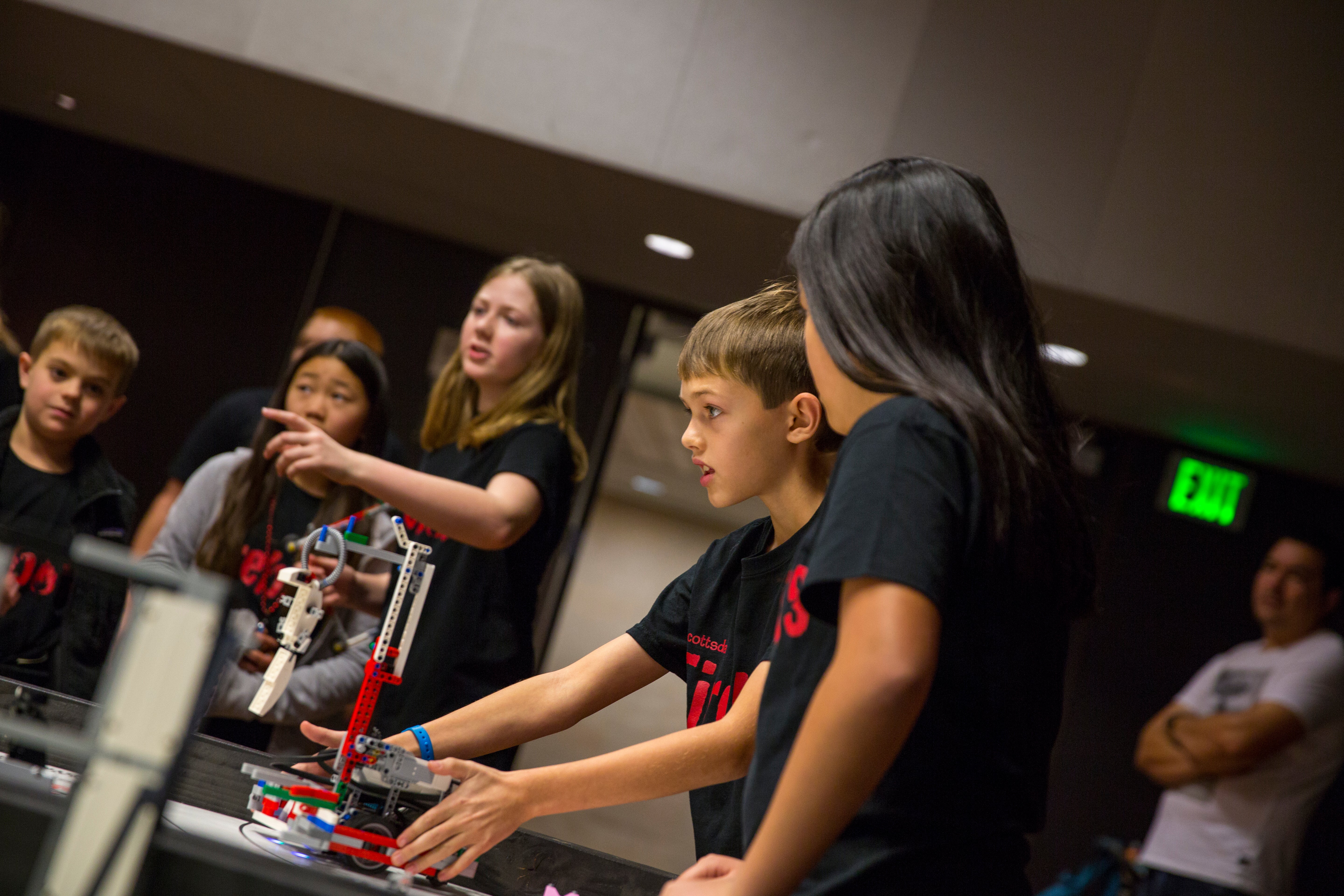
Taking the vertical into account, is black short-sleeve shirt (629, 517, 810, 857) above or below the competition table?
above

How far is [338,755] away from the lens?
1111 mm

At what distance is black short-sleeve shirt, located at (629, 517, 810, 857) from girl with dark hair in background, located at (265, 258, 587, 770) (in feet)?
1.19

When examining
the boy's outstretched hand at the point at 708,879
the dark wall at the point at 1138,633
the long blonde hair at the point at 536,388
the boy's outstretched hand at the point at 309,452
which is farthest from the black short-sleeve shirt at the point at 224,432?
the dark wall at the point at 1138,633

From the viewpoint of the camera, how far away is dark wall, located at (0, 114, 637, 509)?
3850mm

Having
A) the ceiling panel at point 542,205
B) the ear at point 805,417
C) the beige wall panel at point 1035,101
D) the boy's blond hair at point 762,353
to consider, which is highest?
the beige wall panel at point 1035,101

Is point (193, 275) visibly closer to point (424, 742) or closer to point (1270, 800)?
point (424, 742)

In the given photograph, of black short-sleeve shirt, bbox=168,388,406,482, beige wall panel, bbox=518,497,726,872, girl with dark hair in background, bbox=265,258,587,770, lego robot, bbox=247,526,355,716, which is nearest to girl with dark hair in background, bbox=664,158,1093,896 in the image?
lego robot, bbox=247,526,355,716

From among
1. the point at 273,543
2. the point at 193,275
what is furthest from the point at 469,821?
the point at 193,275

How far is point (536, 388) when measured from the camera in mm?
1988

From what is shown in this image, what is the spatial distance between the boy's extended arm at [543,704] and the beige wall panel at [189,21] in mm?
2238

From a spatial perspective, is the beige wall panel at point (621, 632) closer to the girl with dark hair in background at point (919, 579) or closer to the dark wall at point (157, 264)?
the dark wall at point (157, 264)

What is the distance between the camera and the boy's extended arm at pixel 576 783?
103cm

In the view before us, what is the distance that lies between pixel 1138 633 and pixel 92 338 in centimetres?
338

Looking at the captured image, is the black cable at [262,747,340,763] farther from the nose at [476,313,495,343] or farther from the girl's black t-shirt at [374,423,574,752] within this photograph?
the nose at [476,313,495,343]
